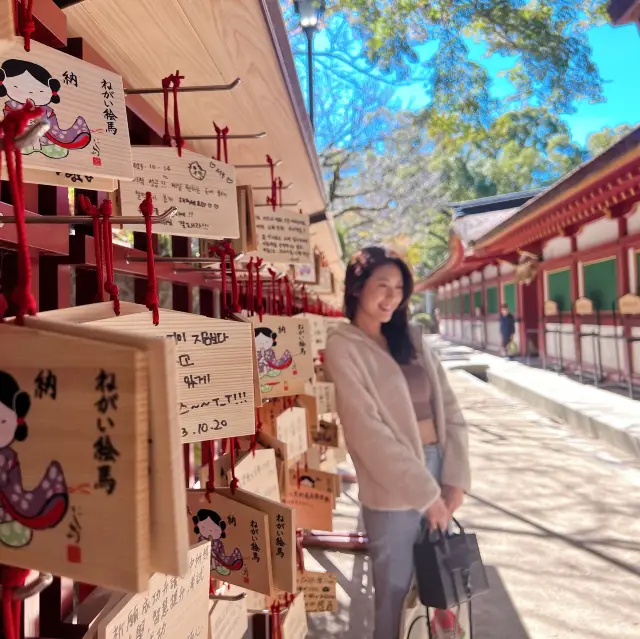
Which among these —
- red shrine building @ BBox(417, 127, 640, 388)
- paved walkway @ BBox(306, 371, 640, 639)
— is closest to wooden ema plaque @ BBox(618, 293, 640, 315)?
red shrine building @ BBox(417, 127, 640, 388)

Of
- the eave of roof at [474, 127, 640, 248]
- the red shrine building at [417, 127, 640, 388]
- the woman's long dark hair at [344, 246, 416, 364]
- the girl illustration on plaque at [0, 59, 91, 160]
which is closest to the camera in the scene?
the girl illustration on plaque at [0, 59, 91, 160]

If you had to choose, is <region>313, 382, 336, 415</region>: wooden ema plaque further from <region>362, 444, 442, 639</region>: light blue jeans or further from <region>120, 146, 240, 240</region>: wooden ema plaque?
<region>120, 146, 240, 240</region>: wooden ema plaque

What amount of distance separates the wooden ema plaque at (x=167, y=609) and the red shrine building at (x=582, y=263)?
435 cm

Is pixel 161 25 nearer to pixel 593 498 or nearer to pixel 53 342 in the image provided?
pixel 53 342

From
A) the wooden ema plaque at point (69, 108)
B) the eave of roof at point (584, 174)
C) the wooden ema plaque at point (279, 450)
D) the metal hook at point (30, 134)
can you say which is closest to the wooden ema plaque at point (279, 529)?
the wooden ema plaque at point (279, 450)

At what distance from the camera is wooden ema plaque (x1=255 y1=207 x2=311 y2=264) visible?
162cm

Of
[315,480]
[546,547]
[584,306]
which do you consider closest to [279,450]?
[315,480]

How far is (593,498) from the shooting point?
3.67 meters

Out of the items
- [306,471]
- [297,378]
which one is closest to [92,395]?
[297,378]

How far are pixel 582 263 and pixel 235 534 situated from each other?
8033 mm

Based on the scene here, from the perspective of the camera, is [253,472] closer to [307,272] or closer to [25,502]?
[25,502]

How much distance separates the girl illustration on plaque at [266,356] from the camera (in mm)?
1320

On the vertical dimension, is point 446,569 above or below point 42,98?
below

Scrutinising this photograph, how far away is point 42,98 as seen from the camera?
2.13 feet
